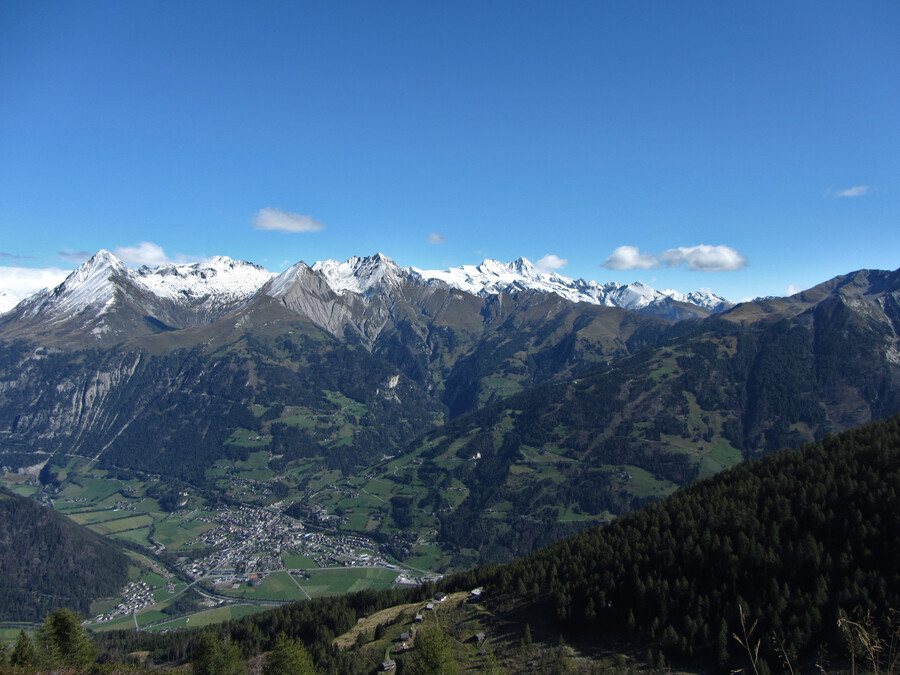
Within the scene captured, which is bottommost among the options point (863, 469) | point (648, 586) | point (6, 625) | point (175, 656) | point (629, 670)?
point (6, 625)

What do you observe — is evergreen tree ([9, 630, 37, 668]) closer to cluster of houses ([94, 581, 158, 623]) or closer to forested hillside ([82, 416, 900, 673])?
forested hillside ([82, 416, 900, 673])

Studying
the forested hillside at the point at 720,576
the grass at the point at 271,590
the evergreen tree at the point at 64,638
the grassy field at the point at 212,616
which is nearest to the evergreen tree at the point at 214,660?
the forested hillside at the point at 720,576

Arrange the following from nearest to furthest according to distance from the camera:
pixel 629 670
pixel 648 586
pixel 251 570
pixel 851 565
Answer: pixel 629 670, pixel 851 565, pixel 648 586, pixel 251 570

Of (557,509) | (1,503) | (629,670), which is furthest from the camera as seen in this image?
(557,509)

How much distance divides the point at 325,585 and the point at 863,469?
136 meters

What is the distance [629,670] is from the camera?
49.1m

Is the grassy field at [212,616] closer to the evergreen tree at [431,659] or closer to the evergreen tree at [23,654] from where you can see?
the evergreen tree at [23,654]

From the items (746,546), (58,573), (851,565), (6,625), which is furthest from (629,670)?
(58,573)

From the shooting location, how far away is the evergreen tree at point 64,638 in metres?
56.7

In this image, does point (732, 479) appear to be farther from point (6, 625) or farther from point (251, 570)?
point (6, 625)

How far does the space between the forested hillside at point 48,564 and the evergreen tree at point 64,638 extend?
4387 inches

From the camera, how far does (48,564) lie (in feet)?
547

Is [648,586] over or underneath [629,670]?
over

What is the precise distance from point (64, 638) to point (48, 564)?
462 ft
